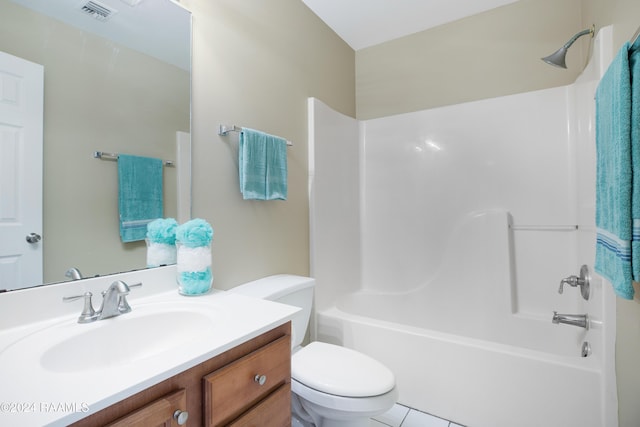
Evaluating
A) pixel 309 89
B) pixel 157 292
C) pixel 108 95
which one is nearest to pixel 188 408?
pixel 157 292

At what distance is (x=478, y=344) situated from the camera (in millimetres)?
1604

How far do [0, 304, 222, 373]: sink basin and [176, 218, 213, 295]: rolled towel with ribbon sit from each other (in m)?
0.11

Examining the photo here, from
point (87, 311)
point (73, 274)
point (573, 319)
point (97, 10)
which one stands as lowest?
point (573, 319)

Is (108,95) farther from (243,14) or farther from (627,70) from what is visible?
(627,70)

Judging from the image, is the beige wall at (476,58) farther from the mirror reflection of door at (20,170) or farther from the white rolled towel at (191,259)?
the mirror reflection of door at (20,170)

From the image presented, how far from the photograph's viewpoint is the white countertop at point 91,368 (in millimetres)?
540

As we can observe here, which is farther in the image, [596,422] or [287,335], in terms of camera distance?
[596,422]

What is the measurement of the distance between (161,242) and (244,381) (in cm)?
67

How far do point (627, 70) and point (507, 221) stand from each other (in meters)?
1.39

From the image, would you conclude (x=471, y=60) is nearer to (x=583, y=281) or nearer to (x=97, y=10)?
(x=583, y=281)

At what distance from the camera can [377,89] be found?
8.79 feet

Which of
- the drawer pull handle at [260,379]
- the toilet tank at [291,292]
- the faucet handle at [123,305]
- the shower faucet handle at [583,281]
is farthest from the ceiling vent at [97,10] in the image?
the shower faucet handle at [583,281]

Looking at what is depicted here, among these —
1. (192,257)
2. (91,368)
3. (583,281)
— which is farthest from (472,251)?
(91,368)

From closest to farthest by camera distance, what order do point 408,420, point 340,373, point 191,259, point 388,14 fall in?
point 191,259
point 340,373
point 408,420
point 388,14
